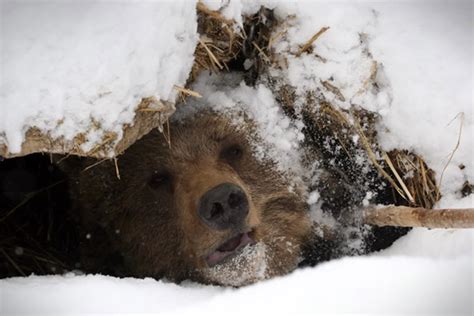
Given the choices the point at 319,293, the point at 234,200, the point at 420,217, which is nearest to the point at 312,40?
the point at 234,200

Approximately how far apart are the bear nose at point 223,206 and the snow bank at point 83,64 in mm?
568

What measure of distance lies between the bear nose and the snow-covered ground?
36 cm

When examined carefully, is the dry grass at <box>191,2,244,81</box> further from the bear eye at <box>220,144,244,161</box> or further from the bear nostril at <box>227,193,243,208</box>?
the bear nostril at <box>227,193,243,208</box>

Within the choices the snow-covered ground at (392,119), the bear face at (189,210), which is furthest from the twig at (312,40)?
the bear face at (189,210)

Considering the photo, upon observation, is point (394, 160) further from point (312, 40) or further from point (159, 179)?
point (159, 179)

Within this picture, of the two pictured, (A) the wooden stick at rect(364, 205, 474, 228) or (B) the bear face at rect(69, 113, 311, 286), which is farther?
(B) the bear face at rect(69, 113, 311, 286)

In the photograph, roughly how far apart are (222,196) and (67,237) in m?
2.06

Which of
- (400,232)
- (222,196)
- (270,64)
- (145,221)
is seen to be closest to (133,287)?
(222,196)

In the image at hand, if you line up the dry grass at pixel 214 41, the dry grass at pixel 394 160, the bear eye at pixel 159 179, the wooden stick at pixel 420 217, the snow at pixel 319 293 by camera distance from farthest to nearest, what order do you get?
the bear eye at pixel 159 179, the dry grass at pixel 394 160, the dry grass at pixel 214 41, the wooden stick at pixel 420 217, the snow at pixel 319 293

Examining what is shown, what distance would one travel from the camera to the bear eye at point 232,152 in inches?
137

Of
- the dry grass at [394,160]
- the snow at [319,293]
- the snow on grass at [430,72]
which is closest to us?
the snow at [319,293]

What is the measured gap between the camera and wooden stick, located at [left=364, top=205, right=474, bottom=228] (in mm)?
2486

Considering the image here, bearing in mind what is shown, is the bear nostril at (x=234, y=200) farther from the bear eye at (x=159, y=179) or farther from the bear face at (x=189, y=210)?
the bear eye at (x=159, y=179)

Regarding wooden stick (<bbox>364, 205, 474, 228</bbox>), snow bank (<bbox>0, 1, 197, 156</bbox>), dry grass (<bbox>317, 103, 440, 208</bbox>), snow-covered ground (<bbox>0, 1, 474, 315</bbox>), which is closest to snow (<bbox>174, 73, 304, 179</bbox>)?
snow-covered ground (<bbox>0, 1, 474, 315</bbox>)
